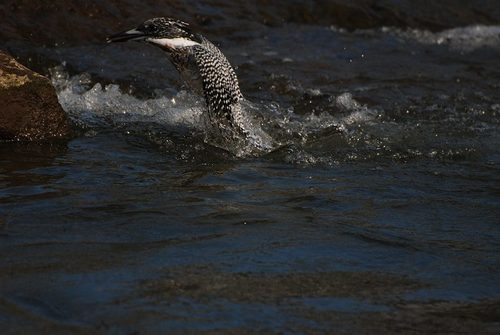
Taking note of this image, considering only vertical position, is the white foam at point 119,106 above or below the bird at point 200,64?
below

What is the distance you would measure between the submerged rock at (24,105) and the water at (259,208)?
15 centimetres

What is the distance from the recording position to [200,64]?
304 inches

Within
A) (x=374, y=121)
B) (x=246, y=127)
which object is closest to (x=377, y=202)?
(x=246, y=127)

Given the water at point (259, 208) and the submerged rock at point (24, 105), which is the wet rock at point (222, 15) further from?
the submerged rock at point (24, 105)

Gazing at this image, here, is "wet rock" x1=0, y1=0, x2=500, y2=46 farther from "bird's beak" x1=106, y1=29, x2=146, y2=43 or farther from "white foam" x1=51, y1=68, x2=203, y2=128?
"bird's beak" x1=106, y1=29, x2=146, y2=43

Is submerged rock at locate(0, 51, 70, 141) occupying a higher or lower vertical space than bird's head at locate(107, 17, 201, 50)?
lower

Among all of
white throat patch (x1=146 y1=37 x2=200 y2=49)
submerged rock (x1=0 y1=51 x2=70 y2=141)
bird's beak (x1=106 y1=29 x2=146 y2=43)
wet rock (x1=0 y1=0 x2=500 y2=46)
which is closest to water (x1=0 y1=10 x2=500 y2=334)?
submerged rock (x1=0 y1=51 x2=70 y2=141)

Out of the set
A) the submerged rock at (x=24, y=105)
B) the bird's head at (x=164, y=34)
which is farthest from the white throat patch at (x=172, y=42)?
the submerged rock at (x=24, y=105)

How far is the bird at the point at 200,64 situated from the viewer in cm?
761

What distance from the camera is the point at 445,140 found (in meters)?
8.38

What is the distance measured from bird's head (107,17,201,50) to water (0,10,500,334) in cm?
62

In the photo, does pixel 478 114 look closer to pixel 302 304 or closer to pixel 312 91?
pixel 312 91

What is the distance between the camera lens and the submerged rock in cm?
738

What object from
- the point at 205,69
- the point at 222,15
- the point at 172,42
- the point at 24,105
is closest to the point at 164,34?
the point at 172,42
